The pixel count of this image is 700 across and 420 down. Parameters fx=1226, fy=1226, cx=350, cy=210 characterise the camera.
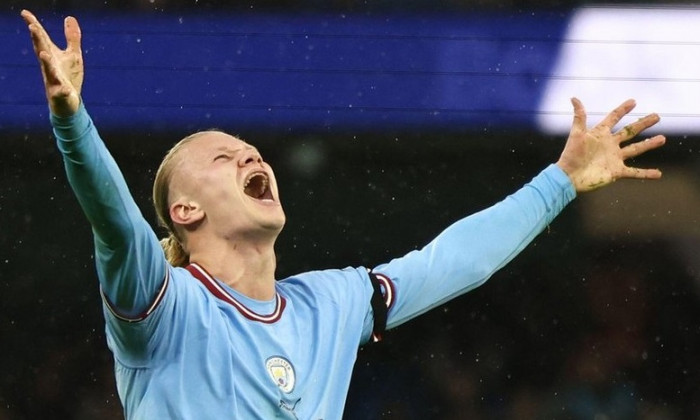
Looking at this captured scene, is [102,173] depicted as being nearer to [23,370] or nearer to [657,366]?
[23,370]

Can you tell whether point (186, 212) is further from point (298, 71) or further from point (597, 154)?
point (298, 71)

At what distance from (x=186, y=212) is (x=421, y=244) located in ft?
6.55

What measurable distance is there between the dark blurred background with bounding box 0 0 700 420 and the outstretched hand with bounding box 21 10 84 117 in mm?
2322

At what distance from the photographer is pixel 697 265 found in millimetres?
4719

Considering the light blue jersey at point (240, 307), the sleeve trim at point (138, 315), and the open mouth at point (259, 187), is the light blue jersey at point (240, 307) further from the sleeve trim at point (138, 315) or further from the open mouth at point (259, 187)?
the open mouth at point (259, 187)

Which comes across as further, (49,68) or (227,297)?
(227,297)

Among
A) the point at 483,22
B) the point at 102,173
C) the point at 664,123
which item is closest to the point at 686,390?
the point at 664,123

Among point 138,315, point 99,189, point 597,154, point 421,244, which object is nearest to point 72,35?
point 99,189

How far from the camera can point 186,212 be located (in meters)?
2.71

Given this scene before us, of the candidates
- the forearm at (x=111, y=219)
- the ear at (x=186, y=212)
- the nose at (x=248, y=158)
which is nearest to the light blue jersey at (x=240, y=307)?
the forearm at (x=111, y=219)

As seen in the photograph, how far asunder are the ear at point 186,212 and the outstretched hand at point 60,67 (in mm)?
613

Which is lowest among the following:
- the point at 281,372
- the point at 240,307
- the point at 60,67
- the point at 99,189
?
Answer: the point at 281,372

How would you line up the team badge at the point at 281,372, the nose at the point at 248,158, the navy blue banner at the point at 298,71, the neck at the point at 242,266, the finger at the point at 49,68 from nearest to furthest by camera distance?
the finger at the point at 49,68, the team badge at the point at 281,372, the neck at the point at 242,266, the nose at the point at 248,158, the navy blue banner at the point at 298,71

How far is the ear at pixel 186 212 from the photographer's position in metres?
2.69
